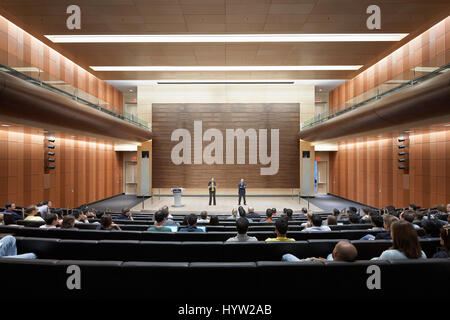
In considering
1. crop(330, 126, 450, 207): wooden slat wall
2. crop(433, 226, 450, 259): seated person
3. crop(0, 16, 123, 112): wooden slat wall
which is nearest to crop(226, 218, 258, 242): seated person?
crop(433, 226, 450, 259): seated person

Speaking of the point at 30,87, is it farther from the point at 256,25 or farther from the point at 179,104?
the point at 179,104

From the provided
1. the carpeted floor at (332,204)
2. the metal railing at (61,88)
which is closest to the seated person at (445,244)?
the metal railing at (61,88)

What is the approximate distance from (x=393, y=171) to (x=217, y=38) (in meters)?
11.2

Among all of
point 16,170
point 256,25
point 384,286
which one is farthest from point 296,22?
point 16,170

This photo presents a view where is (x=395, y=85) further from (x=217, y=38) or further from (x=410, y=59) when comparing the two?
(x=217, y=38)

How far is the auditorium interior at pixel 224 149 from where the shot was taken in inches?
95.7

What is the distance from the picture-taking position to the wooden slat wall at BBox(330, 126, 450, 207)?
10320mm

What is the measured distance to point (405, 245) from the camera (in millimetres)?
2754

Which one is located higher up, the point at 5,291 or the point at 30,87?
the point at 30,87

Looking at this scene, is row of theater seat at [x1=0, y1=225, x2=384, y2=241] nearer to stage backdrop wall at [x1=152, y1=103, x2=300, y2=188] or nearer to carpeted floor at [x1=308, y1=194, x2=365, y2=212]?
carpeted floor at [x1=308, y1=194, x2=365, y2=212]

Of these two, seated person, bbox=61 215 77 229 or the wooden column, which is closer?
seated person, bbox=61 215 77 229

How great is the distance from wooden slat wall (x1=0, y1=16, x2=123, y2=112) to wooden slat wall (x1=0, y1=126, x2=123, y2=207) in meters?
3.27

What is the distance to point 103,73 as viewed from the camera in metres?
16.0

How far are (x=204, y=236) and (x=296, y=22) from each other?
30.7 feet
